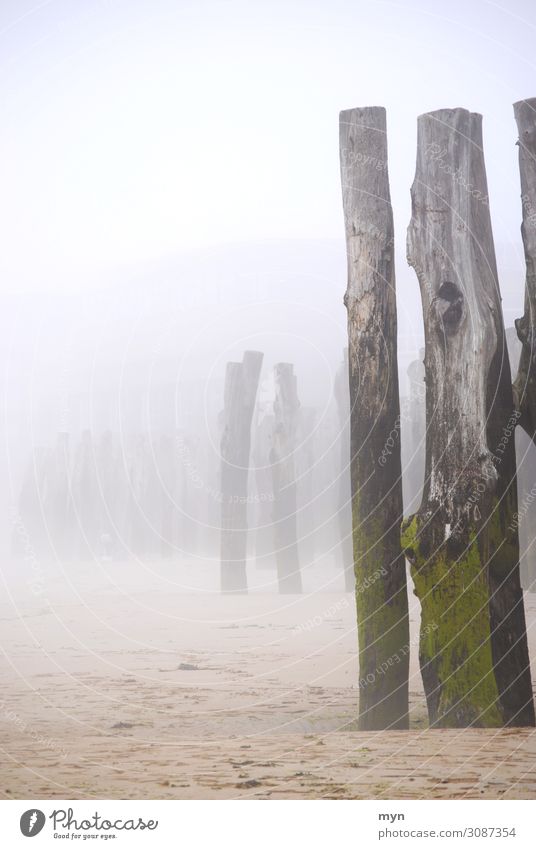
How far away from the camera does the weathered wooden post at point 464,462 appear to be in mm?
4633

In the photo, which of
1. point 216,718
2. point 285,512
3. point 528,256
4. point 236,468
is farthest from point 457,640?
point 236,468

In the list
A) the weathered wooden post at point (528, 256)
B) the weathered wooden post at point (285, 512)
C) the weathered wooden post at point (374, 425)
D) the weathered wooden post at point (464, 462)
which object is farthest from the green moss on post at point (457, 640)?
the weathered wooden post at point (285, 512)

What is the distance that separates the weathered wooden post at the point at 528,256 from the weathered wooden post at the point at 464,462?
132 mm

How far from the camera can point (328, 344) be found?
5775 centimetres

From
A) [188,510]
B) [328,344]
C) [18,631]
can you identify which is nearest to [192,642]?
[18,631]

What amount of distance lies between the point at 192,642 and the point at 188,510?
19574 millimetres

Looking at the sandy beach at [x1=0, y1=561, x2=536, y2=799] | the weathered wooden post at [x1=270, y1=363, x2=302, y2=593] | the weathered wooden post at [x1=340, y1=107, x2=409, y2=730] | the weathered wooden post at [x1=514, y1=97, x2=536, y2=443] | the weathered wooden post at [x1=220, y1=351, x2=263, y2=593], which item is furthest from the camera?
the weathered wooden post at [x1=220, y1=351, x2=263, y2=593]

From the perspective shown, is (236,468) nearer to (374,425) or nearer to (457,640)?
(374,425)

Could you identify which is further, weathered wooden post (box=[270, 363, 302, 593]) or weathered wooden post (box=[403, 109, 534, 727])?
weathered wooden post (box=[270, 363, 302, 593])

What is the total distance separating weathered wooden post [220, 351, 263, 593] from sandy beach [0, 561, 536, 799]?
2.19m
